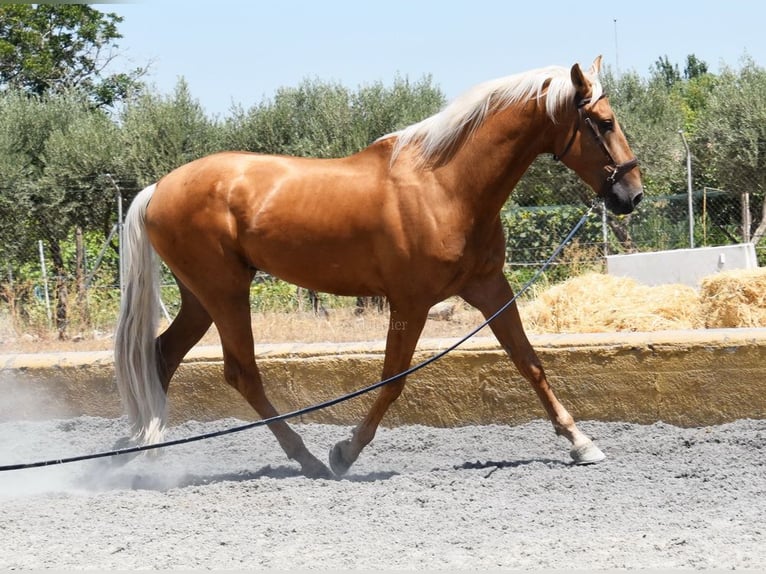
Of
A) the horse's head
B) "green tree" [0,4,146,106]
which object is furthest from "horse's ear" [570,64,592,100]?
→ "green tree" [0,4,146,106]

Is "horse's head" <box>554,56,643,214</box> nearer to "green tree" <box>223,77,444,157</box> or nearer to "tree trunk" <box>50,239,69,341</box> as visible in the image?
"tree trunk" <box>50,239,69,341</box>

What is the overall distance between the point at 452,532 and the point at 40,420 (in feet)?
12.9

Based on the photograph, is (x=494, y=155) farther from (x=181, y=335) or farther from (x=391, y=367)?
(x=181, y=335)

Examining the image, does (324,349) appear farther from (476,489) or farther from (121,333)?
(476,489)

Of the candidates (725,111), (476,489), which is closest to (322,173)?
(476,489)

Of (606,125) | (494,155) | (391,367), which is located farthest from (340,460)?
(606,125)

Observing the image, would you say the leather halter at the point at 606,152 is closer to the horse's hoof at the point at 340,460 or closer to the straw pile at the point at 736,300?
the horse's hoof at the point at 340,460

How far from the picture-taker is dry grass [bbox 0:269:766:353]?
723 centimetres

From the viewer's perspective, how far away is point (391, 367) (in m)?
4.88

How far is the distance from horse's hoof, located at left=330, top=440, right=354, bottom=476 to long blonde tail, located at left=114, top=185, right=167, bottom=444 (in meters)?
1.01

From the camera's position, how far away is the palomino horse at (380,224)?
4723 mm

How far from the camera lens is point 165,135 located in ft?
53.6

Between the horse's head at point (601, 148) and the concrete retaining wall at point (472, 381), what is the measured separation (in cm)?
110

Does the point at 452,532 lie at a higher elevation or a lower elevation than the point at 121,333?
lower
